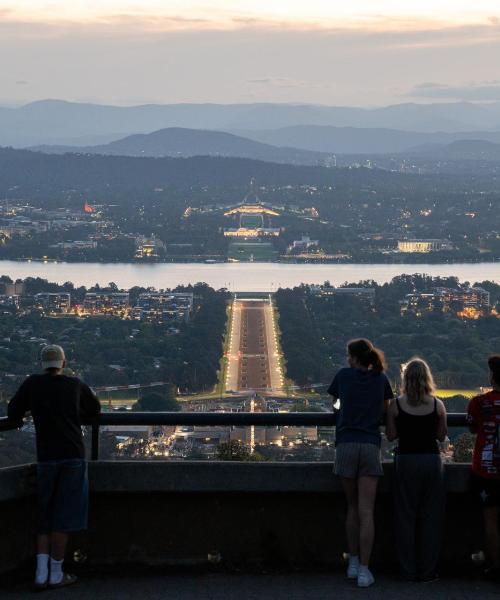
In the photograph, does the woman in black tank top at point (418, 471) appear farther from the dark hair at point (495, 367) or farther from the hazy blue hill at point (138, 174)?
the hazy blue hill at point (138, 174)

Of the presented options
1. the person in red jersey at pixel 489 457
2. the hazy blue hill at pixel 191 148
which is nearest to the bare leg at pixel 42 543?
the person in red jersey at pixel 489 457

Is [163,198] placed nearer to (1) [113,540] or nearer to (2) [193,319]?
(2) [193,319]

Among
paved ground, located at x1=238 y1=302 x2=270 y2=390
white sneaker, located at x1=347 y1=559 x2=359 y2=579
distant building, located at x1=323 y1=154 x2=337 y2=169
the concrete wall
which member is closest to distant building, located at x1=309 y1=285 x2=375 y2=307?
paved ground, located at x1=238 y1=302 x2=270 y2=390

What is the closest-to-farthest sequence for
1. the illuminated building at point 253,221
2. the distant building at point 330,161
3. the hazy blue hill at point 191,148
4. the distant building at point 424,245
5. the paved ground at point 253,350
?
the paved ground at point 253,350 → the distant building at point 424,245 → the illuminated building at point 253,221 → the distant building at point 330,161 → the hazy blue hill at point 191,148

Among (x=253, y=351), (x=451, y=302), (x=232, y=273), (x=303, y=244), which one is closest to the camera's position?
(x=253, y=351)

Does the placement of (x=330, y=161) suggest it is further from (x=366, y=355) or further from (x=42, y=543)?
(x=42, y=543)

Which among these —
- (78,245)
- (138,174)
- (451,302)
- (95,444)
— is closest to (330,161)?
(138,174)

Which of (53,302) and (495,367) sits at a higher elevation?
(495,367)
